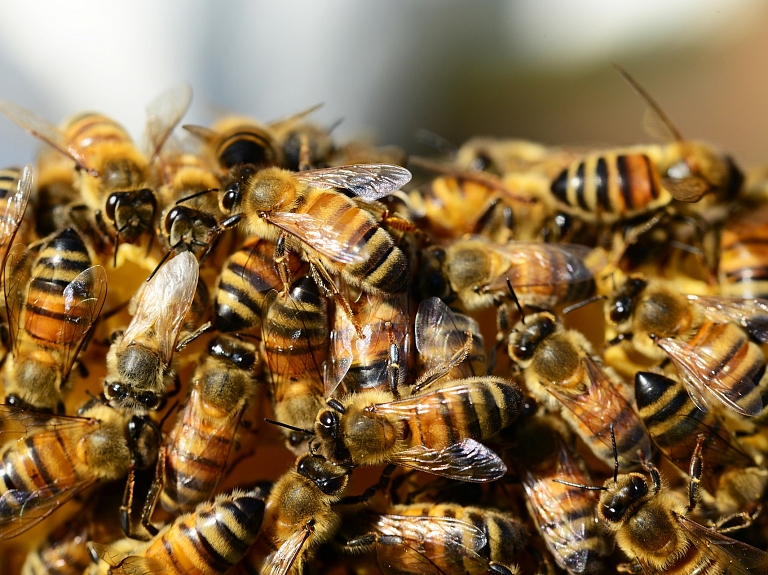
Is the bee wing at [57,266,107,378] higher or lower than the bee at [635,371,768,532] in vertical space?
higher

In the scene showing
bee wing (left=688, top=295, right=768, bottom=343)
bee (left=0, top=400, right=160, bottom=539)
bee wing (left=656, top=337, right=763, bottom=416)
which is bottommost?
bee (left=0, top=400, right=160, bottom=539)

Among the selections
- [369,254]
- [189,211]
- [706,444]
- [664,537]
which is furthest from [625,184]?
[189,211]

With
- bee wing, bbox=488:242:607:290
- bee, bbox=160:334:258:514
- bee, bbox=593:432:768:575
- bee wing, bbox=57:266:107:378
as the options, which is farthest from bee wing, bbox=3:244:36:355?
bee, bbox=593:432:768:575

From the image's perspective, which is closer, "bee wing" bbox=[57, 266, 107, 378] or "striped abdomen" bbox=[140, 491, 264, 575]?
"striped abdomen" bbox=[140, 491, 264, 575]

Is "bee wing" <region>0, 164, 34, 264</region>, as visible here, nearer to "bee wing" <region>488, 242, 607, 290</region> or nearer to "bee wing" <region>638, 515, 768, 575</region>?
"bee wing" <region>488, 242, 607, 290</region>

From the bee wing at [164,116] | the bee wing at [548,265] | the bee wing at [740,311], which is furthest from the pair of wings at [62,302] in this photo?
the bee wing at [740,311]

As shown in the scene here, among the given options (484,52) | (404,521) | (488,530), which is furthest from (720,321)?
(484,52)

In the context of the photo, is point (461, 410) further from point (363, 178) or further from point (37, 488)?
point (37, 488)
